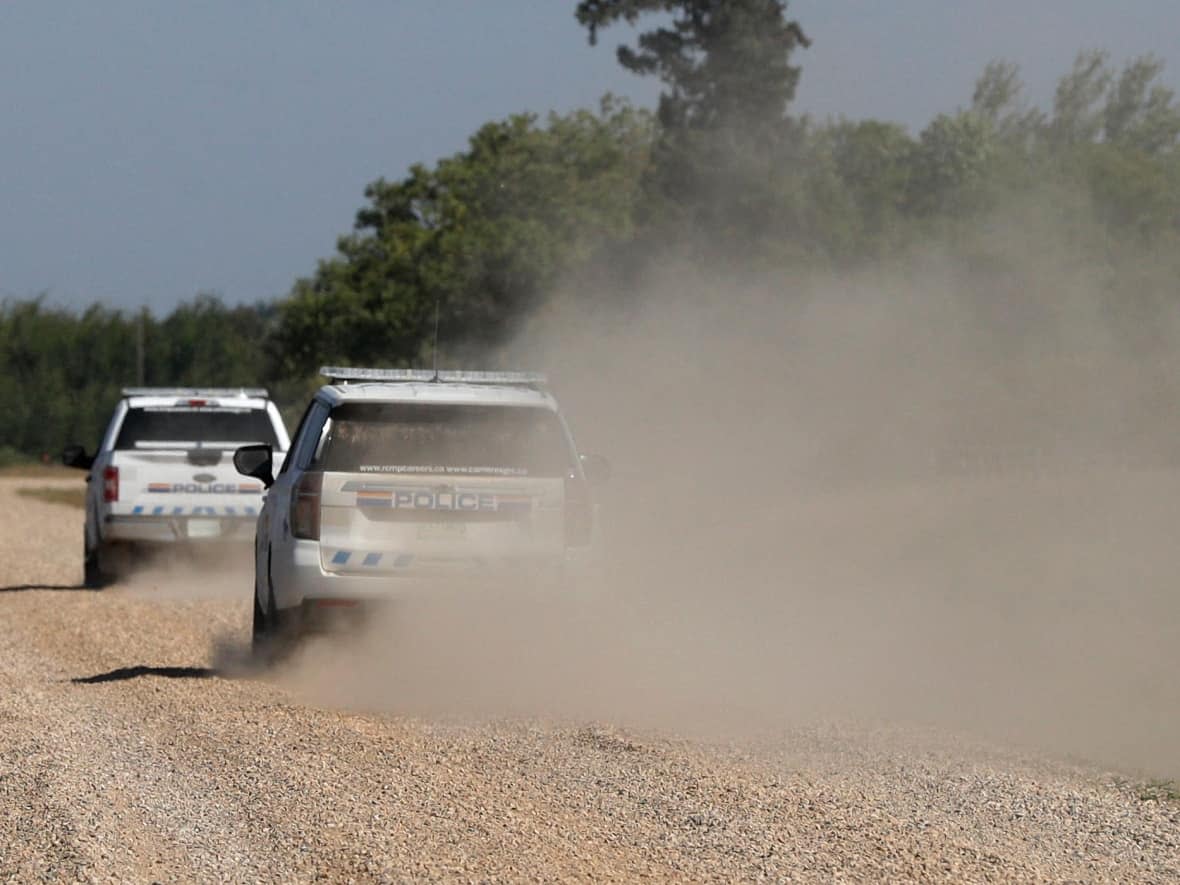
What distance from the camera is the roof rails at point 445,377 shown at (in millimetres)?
11719

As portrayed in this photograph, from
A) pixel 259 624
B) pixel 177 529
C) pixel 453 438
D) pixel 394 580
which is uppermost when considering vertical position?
pixel 453 438

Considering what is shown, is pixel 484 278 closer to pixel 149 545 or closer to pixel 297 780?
pixel 149 545

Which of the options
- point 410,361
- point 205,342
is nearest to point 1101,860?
point 205,342

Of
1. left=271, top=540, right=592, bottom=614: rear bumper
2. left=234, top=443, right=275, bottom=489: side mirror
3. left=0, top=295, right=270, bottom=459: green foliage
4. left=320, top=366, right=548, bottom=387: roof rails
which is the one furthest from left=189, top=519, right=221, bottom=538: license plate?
left=0, top=295, right=270, bottom=459: green foliage

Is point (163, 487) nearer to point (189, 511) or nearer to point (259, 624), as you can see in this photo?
point (189, 511)

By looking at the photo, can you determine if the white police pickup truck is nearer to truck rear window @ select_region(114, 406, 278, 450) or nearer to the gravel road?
truck rear window @ select_region(114, 406, 278, 450)

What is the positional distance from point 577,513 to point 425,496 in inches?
35.7

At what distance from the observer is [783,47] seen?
5138 centimetres

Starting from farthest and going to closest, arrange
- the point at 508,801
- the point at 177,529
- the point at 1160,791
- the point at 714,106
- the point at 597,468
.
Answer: the point at 714,106 < the point at 177,529 < the point at 597,468 < the point at 1160,791 < the point at 508,801

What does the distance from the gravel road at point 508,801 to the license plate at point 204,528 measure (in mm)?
7066

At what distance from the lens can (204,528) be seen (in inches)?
735

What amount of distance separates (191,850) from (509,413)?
477 centimetres

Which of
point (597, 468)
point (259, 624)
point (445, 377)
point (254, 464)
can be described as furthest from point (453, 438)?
point (254, 464)

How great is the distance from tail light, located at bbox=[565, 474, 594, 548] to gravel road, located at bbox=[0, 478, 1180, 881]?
4.97ft
